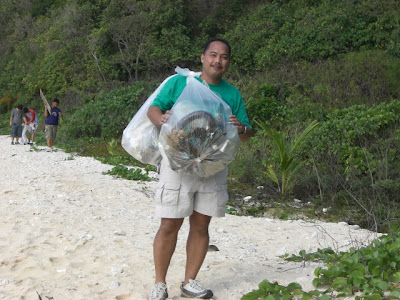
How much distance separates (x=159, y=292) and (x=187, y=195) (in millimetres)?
653

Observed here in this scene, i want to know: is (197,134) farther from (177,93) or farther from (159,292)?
(159,292)

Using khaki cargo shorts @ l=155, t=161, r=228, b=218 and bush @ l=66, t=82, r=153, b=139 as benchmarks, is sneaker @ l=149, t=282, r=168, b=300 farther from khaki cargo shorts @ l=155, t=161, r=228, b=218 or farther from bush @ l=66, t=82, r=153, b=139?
bush @ l=66, t=82, r=153, b=139

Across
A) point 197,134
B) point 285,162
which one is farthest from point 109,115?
point 197,134

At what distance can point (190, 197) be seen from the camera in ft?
11.9

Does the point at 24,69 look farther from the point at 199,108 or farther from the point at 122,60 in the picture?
the point at 199,108

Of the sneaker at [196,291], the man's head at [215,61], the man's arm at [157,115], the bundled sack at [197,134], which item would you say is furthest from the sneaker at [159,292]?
the man's head at [215,61]

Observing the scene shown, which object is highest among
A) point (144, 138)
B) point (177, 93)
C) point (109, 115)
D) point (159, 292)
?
point (177, 93)

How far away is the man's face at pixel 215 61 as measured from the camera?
3703 mm

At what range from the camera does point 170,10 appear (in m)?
23.7

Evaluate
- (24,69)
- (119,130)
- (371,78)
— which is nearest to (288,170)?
(371,78)

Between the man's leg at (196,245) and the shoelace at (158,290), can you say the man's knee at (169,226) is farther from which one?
the shoelace at (158,290)

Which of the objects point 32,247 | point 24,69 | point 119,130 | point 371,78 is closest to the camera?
point 32,247

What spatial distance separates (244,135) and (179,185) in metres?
0.57

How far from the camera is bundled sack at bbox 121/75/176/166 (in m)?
3.78
